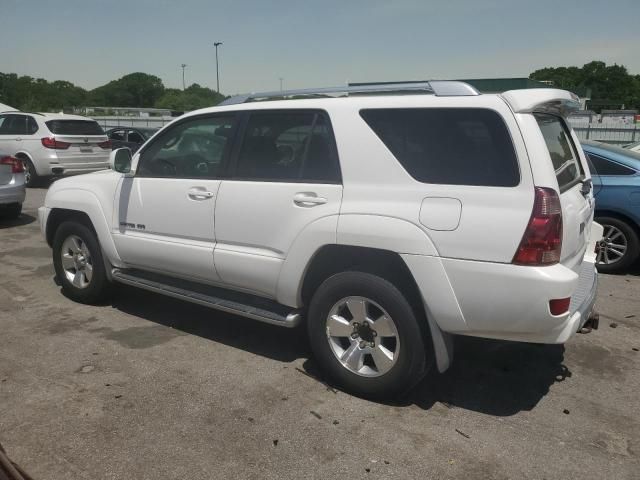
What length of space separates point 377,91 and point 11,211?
27.3ft

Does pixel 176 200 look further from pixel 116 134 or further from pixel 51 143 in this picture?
pixel 116 134

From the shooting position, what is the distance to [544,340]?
306cm

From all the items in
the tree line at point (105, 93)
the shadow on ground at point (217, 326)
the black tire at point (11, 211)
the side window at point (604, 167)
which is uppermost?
the tree line at point (105, 93)

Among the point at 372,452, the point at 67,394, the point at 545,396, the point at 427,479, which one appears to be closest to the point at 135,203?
the point at 67,394

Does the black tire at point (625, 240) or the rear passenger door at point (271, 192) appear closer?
the rear passenger door at point (271, 192)

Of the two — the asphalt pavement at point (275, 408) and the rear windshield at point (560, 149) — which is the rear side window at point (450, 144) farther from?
the asphalt pavement at point (275, 408)

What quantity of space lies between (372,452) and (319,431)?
0.35 m

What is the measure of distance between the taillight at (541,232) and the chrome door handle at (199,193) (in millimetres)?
2224

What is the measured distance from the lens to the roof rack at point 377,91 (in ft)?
10.7

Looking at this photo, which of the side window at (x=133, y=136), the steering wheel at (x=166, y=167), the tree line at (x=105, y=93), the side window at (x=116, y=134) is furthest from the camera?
the tree line at (x=105, y=93)

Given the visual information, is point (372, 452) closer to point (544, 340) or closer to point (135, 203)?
point (544, 340)

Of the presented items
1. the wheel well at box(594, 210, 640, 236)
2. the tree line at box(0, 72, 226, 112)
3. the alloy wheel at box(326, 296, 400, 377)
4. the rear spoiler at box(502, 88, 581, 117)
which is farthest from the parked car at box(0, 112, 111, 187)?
the tree line at box(0, 72, 226, 112)

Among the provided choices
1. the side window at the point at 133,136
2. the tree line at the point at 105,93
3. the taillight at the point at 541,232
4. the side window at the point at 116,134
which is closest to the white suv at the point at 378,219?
the taillight at the point at 541,232

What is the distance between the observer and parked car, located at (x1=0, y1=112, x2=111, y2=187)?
42.4ft
